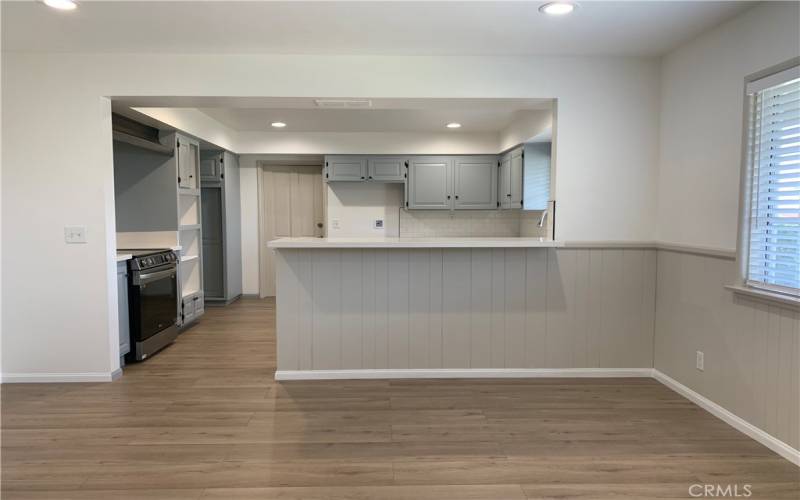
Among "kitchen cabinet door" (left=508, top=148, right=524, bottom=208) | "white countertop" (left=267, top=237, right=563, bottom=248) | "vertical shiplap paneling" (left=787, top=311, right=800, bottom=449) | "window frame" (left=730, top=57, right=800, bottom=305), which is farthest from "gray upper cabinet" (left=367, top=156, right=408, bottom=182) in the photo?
"vertical shiplap paneling" (left=787, top=311, right=800, bottom=449)

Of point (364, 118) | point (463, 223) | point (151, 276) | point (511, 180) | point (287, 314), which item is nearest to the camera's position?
point (287, 314)

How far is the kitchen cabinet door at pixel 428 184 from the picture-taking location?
627 centimetres

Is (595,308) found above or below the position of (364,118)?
below

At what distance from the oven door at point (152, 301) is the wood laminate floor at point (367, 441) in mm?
472

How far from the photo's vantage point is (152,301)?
4.07 meters

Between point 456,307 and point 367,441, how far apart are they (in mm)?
1276

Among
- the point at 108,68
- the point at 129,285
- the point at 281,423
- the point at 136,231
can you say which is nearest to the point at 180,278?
the point at 136,231

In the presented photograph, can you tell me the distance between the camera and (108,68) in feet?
10.7

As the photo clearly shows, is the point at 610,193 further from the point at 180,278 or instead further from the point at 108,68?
the point at 180,278

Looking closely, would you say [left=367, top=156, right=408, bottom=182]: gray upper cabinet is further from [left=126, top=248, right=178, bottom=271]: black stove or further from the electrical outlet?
the electrical outlet

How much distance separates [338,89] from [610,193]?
2043mm

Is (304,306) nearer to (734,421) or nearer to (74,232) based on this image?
(74,232)

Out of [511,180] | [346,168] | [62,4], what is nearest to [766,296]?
[511,180]

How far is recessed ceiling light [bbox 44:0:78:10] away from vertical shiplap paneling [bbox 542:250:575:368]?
127 inches
